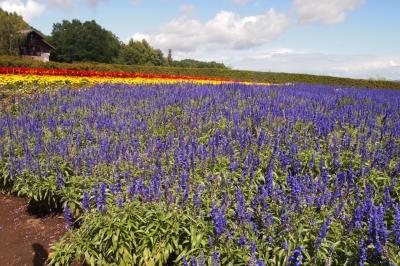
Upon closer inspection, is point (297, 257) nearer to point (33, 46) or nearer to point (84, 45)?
point (33, 46)

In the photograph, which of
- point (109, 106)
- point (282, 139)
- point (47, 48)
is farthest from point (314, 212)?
point (47, 48)

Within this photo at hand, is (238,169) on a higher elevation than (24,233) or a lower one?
higher

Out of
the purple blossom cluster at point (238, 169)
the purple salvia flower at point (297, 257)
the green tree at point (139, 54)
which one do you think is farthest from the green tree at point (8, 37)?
the purple salvia flower at point (297, 257)

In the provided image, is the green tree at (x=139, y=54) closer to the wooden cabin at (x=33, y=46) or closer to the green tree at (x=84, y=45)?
the green tree at (x=84, y=45)

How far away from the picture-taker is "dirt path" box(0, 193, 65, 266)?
15.7 feet

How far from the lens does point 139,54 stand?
82.4 meters

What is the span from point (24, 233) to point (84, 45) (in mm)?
70386

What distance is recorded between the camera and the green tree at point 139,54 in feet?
270

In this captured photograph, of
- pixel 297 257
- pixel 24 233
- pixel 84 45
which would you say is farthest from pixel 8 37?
pixel 297 257

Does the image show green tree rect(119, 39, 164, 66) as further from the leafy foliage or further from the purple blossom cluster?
the leafy foliage

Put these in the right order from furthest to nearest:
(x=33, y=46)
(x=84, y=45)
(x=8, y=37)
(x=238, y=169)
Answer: (x=84, y=45) < (x=33, y=46) < (x=8, y=37) < (x=238, y=169)

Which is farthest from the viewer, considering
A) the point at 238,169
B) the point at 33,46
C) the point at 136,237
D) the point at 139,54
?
the point at 139,54

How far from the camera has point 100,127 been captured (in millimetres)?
7680

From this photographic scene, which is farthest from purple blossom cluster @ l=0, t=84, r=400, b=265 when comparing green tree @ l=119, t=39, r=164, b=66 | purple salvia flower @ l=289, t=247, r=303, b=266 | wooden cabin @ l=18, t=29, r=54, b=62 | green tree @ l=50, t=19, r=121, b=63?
green tree @ l=119, t=39, r=164, b=66
